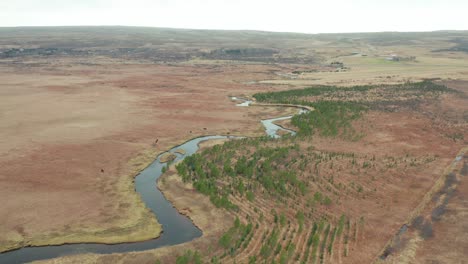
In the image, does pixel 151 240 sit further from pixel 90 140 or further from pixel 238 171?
pixel 90 140

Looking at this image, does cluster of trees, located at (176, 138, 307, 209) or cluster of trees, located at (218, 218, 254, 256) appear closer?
cluster of trees, located at (218, 218, 254, 256)

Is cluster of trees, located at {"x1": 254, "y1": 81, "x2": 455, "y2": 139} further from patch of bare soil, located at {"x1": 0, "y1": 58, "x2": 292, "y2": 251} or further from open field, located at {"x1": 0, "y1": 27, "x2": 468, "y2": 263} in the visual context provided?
patch of bare soil, located at {"x1": 0, "y1": 58, "x2": 292, "y2": 251}

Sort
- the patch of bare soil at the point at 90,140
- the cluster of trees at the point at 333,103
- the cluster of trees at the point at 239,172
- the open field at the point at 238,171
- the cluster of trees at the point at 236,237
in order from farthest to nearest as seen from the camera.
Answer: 1. the cluster of trees at the point at 333,103
2. the cluster of trees at the point at 239,172
3. the patch of bare soil at the point at 90,140
4. the open field at the point at 238,171
5. the cluster of trees at the point at 236,237

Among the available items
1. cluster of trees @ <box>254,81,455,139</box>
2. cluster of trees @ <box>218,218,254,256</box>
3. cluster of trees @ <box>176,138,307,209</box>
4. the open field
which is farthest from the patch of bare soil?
cluster of trees @ <box>254,81,455,139</box>

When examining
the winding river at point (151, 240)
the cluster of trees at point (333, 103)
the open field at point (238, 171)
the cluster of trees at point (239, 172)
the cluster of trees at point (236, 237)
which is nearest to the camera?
the winding river at point (151, 240)

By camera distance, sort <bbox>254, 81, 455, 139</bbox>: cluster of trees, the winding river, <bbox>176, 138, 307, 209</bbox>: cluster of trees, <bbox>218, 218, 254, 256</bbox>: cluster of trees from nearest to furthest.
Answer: the winding river
<bbox>218, 218, 254, 256</bbox>: cluster of trees
<bbox>176, 138, 307, 209</bbox>: cluster of trees
<bbox>254, 81, 455, 139</bbox>: cluster of trees

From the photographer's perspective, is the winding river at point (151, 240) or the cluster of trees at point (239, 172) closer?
the winding river at point (151, 240)

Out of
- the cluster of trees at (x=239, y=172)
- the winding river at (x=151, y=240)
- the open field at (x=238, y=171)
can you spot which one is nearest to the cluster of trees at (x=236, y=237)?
the open field at (x=238, y=171)

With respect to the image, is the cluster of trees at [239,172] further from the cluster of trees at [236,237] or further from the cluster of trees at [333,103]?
the cluster of trees at [333,103]

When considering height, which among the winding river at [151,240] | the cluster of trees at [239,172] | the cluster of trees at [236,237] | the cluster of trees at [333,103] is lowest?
the winding river at [151,240]

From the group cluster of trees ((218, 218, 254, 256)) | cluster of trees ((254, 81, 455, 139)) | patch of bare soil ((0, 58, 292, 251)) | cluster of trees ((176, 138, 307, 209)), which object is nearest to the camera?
cluster of trees ((218, 218, 254, 256))

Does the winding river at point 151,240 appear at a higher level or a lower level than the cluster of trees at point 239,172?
lower
